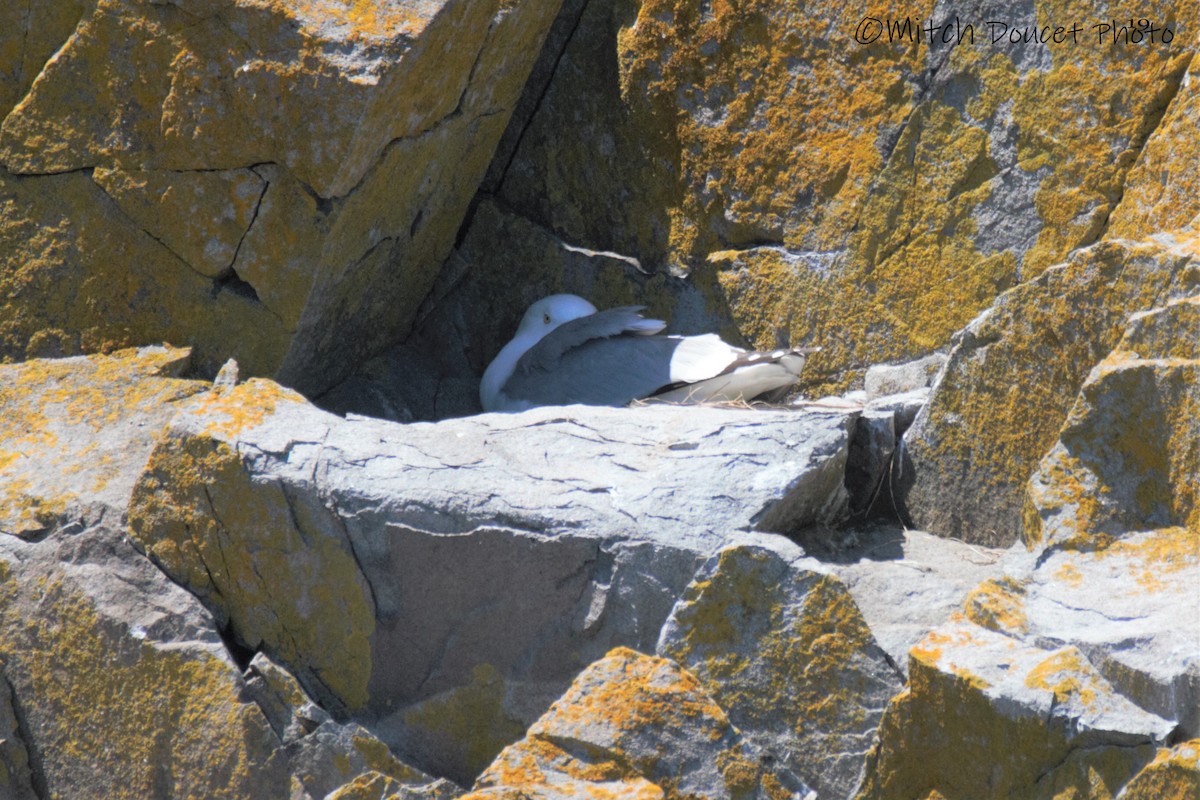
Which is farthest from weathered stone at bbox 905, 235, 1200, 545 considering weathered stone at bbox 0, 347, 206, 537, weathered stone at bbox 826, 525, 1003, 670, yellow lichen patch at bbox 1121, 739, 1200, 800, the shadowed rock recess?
weathered stone at bbox 0, 347, 206, 537

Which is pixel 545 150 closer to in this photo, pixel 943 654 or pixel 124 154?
pixel 124 154

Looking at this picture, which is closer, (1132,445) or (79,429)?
(1132,445)

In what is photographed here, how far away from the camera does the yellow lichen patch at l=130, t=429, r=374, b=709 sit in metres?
3.12

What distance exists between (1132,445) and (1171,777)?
0.95 m

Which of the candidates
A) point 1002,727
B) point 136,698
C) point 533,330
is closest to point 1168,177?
point 1002,727

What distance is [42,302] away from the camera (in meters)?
3.96

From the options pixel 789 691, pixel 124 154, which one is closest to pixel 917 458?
pixel 789 691

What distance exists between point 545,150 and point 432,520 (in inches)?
81.2

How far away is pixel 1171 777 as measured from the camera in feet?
7.02

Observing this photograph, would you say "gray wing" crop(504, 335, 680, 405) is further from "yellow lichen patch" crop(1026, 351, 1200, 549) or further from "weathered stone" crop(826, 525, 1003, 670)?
"yellow lichen patch" crop(1026, 351, 1200, 549)

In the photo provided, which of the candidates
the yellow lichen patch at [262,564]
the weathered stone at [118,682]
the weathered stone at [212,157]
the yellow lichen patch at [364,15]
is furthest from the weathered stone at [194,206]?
the yellow lichen patch at [262,564]

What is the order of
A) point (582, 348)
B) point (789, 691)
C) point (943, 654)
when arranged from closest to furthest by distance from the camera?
point (943, 654)
point (789, 691)
point (582, 348)

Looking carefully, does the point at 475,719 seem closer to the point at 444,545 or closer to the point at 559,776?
the point at 444,545

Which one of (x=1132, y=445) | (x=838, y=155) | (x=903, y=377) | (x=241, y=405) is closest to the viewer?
(x=1132, y=445)
